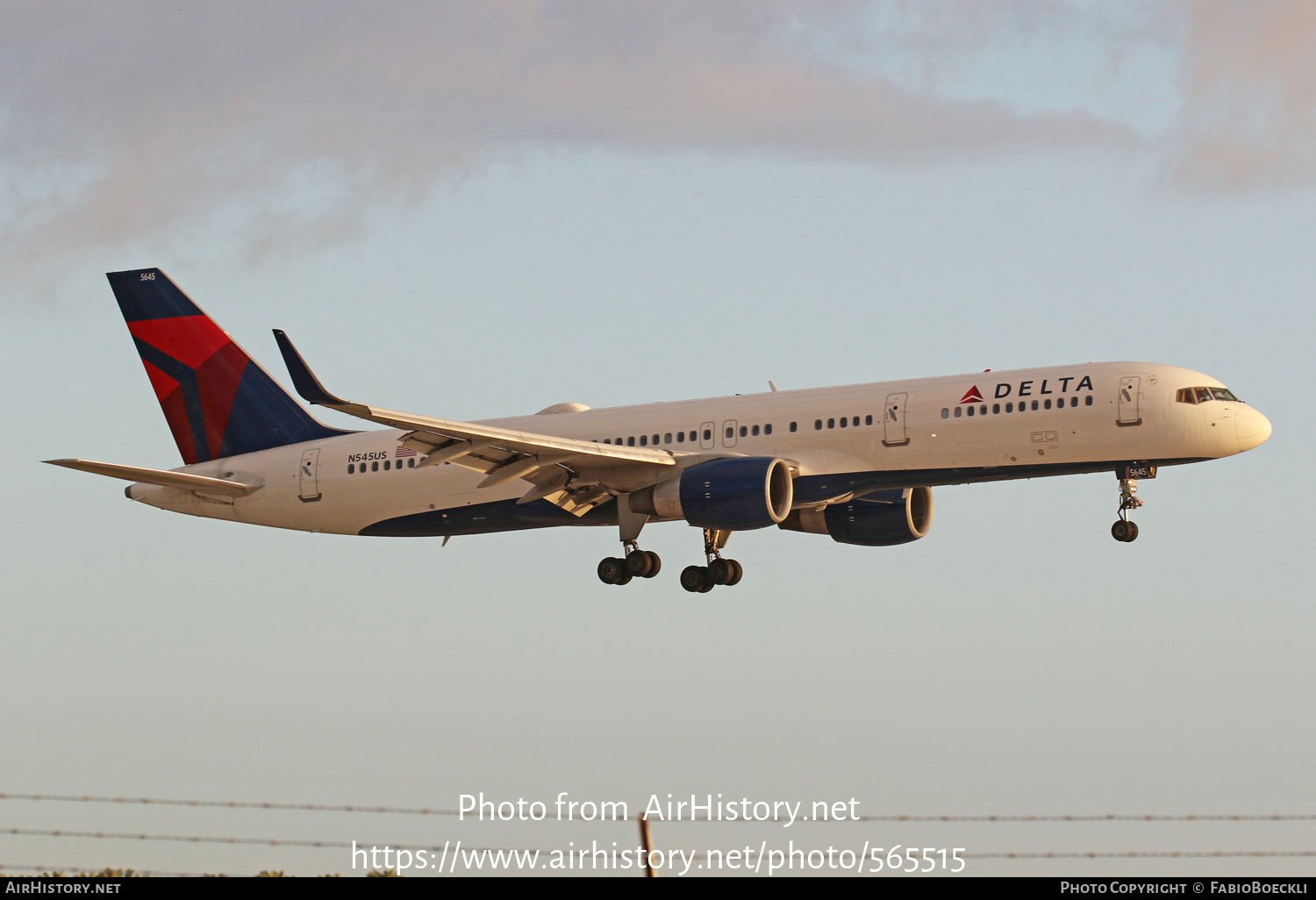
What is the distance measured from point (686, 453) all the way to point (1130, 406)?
11348 millimetres

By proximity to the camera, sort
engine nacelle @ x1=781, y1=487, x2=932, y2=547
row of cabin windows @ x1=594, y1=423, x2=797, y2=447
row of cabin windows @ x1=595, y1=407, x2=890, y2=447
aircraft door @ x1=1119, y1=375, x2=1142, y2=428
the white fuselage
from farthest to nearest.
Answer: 1. engine nacelle @ x1=781, y1=487, x2=932, y2=547
2. row of cabin windows @ x1=594, y1=423, x2=797, y2=447
3. row of cabin windows @ x1=595, y1=407, x2=890, y2=447
4. the white fuselage
5. aircraft door @ x1=1119, y1=375, x2=1142, y2=428

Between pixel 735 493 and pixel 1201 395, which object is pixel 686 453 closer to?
pixel 735 493

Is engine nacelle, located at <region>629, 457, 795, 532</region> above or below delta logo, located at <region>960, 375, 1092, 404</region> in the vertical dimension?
below

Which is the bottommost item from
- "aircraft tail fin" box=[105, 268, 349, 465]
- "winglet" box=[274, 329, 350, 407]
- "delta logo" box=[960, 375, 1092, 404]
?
"winglet" box=[274, 329, 350, 407]

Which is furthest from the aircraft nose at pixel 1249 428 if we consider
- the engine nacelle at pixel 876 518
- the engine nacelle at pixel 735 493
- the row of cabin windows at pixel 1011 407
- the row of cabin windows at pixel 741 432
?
the engine nacelle at pixel 735 493

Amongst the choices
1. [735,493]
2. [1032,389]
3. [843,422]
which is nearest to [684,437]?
[735,493]

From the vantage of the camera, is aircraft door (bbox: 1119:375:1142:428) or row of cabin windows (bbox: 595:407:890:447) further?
row of cabin windows (bbox: 595:407:890:447)

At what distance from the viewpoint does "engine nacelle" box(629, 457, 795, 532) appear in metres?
41.3

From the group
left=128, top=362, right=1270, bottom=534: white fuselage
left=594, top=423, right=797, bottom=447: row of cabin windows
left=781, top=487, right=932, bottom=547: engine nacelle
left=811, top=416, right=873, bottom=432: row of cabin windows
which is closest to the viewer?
left=128, top=362, right=1270, bottom=534: white fuselage

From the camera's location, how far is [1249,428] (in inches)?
1596

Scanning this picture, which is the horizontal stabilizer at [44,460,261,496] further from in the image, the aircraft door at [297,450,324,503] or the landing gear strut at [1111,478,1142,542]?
the landing gear strut at [1111,478,1142,542]

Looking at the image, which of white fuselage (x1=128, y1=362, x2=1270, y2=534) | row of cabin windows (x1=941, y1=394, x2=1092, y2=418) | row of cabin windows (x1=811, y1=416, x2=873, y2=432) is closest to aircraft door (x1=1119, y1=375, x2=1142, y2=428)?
white fuselage (x1=128, y1=362, x2=1270, y2=534)

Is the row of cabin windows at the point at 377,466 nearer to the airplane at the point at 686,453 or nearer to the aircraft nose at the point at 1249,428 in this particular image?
the airplane at the point at 686,453

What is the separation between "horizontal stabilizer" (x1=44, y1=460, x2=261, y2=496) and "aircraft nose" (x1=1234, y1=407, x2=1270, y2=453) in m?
27.3
